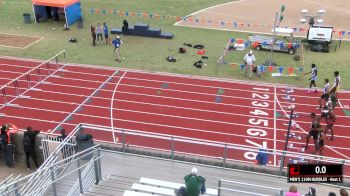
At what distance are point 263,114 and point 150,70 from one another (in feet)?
23.2

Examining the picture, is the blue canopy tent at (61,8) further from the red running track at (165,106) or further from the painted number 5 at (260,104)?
the painted number 5 at (260,104)

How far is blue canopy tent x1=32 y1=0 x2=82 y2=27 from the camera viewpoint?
93.0 ft

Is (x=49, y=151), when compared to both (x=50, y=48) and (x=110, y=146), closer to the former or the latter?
(x=110, y=146)

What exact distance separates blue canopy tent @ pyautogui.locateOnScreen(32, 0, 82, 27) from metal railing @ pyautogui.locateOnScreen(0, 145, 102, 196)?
18.6 meters

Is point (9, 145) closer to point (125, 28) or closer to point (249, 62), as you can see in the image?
point (249, 62)

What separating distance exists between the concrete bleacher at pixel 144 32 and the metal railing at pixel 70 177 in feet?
53.7

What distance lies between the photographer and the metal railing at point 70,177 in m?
10.6

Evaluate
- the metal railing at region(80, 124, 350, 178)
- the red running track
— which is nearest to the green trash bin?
the red running track

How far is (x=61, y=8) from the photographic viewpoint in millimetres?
29656

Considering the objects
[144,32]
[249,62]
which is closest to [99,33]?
[144,32]

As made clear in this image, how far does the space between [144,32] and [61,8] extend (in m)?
6.46

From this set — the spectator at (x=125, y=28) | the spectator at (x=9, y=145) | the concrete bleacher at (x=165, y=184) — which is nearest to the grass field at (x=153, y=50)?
the spectator at (x=125, y=28)

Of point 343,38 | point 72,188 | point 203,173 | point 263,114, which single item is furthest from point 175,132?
point 343,38

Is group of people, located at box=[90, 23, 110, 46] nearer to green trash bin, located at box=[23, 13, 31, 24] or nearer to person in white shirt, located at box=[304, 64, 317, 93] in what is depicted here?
green trash bin, located at box=[23, 13, 31, 24]
